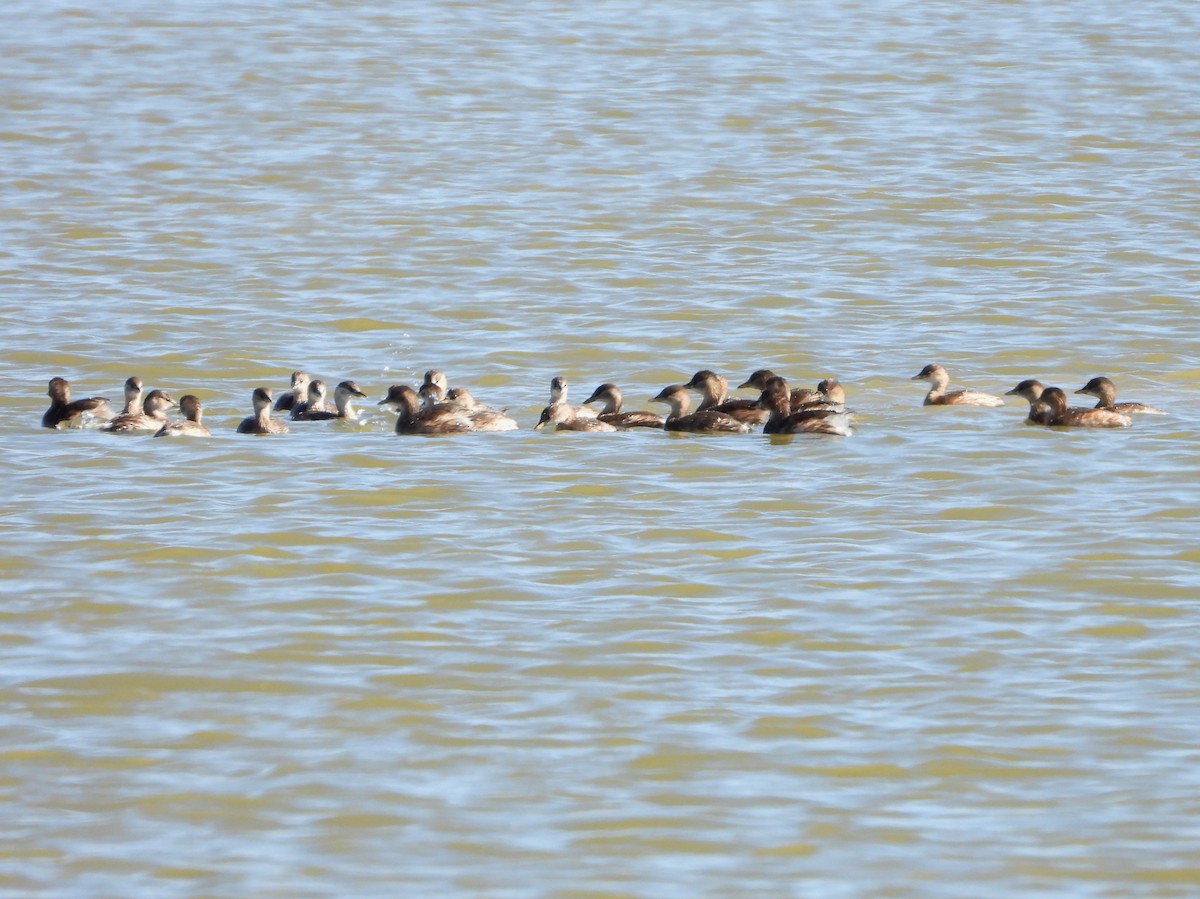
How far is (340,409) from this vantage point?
589 inches

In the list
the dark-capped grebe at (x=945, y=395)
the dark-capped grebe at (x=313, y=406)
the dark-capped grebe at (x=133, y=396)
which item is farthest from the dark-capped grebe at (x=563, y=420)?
the dark-capped grebe at (x=133, y=396)

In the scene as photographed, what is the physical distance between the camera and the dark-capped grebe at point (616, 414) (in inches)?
575

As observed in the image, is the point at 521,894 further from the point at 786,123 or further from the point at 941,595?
the point at 786,123

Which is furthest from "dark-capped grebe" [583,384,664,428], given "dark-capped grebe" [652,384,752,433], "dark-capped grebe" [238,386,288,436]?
"dark-capped grebe" [238,386,288,436]

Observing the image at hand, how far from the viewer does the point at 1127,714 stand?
894cm

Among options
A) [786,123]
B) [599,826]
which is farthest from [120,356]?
[786,123]

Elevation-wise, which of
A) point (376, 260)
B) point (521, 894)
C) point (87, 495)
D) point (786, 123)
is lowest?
point (521, 894)

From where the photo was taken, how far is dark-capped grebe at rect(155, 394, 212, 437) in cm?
1416

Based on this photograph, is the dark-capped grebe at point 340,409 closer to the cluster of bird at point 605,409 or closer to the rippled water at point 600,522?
the cluster of bird at point 605,409

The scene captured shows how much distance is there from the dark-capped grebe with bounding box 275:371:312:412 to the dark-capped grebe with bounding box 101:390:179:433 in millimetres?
737

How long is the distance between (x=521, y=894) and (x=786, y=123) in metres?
20.7

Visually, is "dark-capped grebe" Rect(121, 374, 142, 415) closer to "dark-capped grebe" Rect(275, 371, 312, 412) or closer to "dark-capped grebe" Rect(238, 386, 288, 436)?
"dark-capped grebe" Rect(238, 386, 288, 436)

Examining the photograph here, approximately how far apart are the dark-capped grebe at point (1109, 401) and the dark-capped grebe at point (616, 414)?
9.65 ft

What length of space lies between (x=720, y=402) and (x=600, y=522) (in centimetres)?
307
